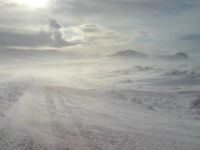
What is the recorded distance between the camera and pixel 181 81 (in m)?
58.2

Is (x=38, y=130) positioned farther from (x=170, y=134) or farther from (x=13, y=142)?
(x=170, y=134)

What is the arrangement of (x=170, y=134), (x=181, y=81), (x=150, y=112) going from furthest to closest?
(x=181, y=81), (x=150, y=112), (x=170, y=134)

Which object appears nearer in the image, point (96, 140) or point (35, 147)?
point (35, 147)

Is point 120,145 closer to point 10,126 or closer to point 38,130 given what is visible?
point 38,130

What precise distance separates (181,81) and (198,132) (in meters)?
41.2

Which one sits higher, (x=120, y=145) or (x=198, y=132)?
(x=120, y=145)

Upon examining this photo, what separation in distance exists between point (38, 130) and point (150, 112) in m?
11.1

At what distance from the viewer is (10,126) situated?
53.2 feet

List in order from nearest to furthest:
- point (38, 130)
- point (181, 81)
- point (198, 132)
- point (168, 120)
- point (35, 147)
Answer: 1. point (35, 147)
2. point (38, 130)
3. point (198, 132)
4. point (168, 120)
5. point (181, 81)

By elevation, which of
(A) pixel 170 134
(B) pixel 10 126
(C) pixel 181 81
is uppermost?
(B) pixel 10 126

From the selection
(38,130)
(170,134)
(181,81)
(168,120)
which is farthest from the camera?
(181,81)

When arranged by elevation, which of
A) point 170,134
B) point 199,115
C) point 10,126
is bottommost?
point 199,115

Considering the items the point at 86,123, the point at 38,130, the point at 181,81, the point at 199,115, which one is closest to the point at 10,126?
the point at 38,130

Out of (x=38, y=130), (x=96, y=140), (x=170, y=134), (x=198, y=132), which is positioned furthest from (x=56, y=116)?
(x=198, y=132)
